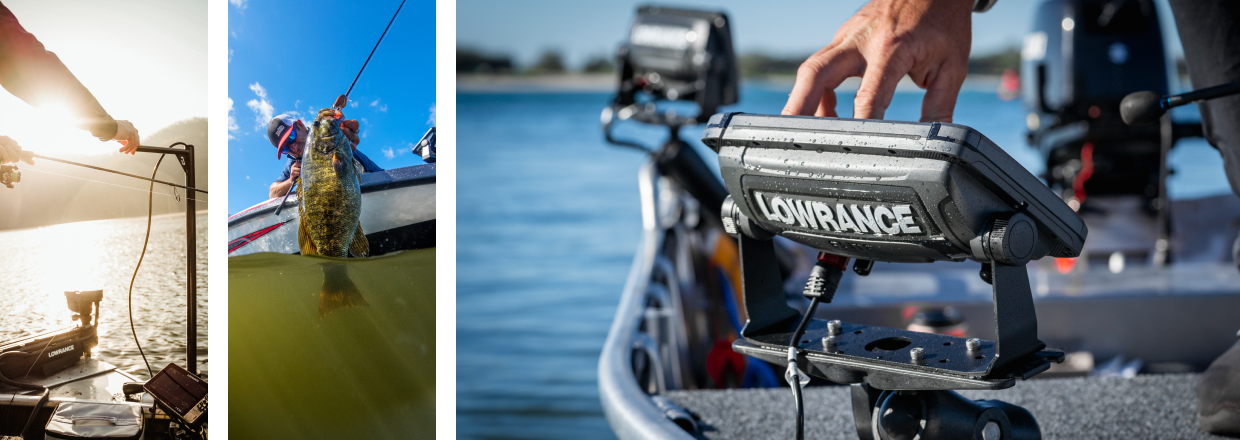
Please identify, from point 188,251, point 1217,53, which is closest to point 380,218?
point 188,251

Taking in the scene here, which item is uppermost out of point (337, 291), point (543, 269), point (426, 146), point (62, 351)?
point (426, 146)

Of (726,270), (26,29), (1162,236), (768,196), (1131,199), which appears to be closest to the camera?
(768,196)

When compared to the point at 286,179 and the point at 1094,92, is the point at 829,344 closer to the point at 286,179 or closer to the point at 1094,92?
the point at 286,179

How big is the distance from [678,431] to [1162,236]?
344cm

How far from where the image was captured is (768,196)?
1.08 meters

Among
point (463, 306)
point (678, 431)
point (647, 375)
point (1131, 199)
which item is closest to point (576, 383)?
point (463, 306)

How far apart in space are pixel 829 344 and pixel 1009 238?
0.93 feet

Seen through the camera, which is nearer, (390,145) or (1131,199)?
(390,145)

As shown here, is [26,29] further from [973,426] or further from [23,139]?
[973,426]

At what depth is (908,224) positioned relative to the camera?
101 centimetres

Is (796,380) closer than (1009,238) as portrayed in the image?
No

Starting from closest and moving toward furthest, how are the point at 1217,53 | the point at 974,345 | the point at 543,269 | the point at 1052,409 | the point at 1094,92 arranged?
the point at 974,345
the point at 1217,53
the point at 1052,409
the point at 1094,92
the point at 543,269

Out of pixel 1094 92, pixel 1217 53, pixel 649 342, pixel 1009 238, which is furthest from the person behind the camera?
pixel 1094 92

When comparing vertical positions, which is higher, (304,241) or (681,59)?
(681,59)
